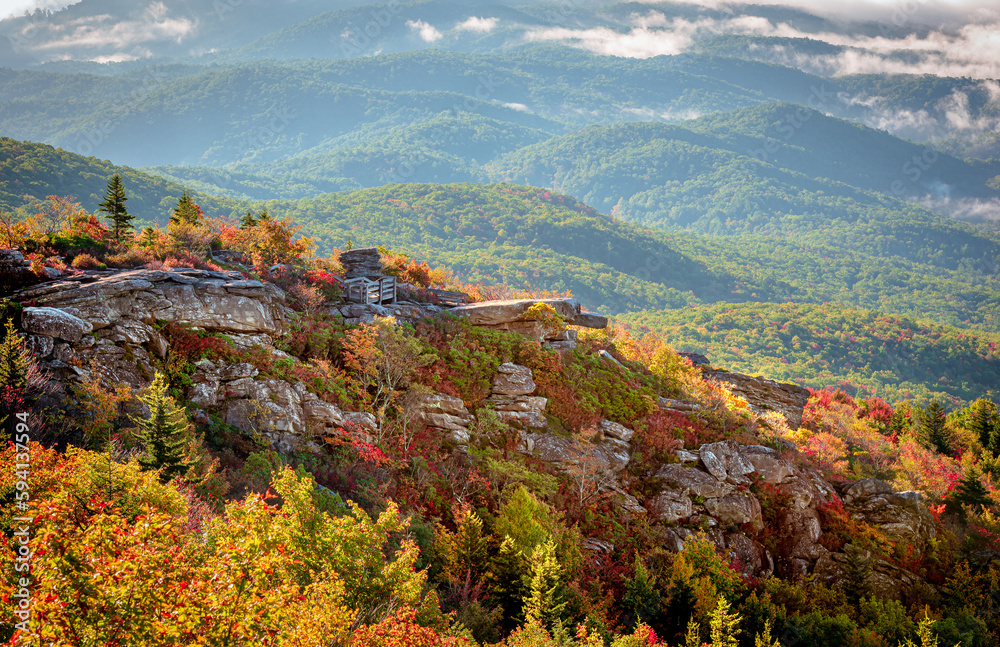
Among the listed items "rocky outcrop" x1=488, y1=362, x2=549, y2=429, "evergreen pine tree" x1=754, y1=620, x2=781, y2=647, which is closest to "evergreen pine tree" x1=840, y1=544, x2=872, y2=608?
"evergreen pine tree" x1=754, y1=620, x2=781, y2=647

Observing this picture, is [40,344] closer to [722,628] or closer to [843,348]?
[722,628]

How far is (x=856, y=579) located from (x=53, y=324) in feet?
105

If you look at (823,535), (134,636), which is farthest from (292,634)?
(823,535)

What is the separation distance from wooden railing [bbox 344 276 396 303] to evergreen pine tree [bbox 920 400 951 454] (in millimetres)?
49587

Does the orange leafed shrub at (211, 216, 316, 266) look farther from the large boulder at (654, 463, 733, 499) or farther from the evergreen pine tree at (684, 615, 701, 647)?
the evergreen pine tree at (684, 615, 701, 647)

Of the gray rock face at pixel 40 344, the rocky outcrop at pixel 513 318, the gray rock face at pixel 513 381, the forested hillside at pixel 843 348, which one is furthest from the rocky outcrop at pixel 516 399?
the forested hillside at pixel 843 348

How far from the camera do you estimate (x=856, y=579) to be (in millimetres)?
21641

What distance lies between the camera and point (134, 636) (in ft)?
→ 23.0

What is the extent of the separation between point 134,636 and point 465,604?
33.5 ft

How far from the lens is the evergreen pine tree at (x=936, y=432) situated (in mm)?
45406

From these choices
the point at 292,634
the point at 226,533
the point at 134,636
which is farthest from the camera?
the point at 226,533

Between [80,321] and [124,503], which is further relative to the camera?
[80,321]

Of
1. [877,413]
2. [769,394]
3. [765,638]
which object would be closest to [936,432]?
[877,413]

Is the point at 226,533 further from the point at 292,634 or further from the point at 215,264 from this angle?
the point at 215,264
